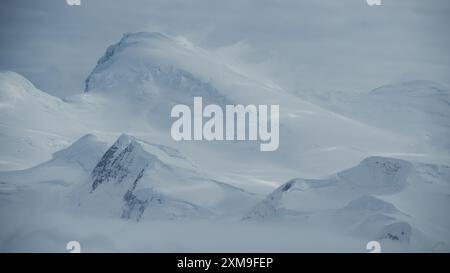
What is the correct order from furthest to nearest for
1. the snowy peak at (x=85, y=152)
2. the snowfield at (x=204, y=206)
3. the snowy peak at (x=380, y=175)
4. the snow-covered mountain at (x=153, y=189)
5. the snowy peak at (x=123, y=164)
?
the snowy peak at (x=85, y=152) < the snowy peak at (x=123, y=164) < the snow-covered mountain at (x=153, y=189) < the snowy peak at (x=380, y=175) < the snowfield at (x=204, y=206)

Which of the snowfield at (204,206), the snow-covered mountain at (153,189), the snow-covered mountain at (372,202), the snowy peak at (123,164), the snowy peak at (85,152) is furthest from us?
the snowy peak at (85,152)

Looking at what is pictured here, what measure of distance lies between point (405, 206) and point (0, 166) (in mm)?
110814

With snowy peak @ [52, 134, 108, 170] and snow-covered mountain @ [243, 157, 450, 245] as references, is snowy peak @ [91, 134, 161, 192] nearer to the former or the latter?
snowy peak @ [52, 134, 108, 170]

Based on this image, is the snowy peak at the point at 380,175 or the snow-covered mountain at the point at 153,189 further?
the snow-covered mountain at the point at 153,189

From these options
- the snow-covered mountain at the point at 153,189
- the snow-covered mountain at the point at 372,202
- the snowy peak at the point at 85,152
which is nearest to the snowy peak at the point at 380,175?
the snow-covered mountain at the point at 372,202

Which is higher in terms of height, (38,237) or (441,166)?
(441,166)

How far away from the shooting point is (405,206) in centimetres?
7550

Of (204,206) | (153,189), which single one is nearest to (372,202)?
(204,206)

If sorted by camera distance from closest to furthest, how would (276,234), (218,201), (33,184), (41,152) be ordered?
(276,234) → (218,201) → (33,184) → (41,152)

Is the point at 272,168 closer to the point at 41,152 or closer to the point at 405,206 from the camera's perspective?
the point at 41,152

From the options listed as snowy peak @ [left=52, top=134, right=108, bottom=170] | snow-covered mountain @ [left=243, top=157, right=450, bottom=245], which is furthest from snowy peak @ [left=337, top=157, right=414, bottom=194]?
snowy peak @ [left=52, top=134, right=108, bottom=170]

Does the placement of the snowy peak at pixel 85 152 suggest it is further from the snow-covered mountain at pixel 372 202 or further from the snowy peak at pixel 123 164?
the snow-covered mountain at pixel 372 202
